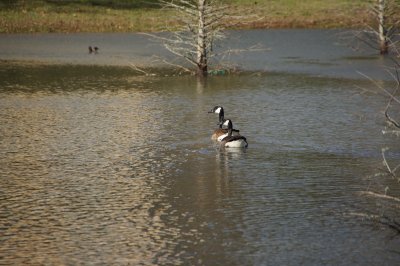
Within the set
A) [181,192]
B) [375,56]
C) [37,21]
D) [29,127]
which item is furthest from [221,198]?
[37,21]

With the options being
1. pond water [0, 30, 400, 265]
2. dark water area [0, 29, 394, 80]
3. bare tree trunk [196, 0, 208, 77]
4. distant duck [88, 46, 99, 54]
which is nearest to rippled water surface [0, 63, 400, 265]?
pond water [0, 30, 400, 265]

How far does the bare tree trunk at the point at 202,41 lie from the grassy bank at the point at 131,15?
25.2 m

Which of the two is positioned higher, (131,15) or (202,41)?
(202,41)

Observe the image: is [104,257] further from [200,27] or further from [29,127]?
[200,27]

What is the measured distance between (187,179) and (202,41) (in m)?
21.2

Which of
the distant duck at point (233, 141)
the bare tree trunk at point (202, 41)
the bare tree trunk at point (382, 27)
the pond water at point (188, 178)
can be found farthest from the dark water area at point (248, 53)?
the distant duck at point (233, 141)

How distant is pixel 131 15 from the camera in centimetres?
7688

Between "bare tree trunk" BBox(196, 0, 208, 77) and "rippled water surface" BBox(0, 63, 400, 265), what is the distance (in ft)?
14.9

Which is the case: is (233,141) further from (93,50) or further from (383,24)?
(93,50)

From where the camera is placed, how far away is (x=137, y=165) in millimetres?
22906

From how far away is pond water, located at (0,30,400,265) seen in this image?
15672mm

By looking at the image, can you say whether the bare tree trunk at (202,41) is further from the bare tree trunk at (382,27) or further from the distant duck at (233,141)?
the distant duck at (233,141)

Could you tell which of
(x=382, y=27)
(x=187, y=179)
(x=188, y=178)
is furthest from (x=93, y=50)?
(x=187, y=179)

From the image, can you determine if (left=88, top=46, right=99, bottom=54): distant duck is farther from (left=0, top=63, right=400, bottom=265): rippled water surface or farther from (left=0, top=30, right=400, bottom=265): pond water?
(left=0, top=63, right=400, bottom=265): rippled water surface
